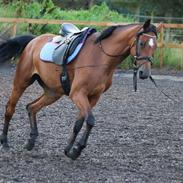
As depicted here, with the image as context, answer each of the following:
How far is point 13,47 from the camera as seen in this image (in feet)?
27.5

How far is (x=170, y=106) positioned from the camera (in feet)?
40.2

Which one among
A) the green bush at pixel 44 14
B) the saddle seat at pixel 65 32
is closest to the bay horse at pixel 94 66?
the saddle seat at pixel 65 32

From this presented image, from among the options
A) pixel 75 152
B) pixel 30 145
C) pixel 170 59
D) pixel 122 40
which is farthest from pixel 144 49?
pixel 170 59

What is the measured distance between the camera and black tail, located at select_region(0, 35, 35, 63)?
8.31 m

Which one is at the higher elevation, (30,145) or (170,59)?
(30,145)

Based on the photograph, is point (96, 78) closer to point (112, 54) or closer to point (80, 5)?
point (112, 54)

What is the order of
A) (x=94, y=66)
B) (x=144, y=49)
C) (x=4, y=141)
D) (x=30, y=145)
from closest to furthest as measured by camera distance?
(x=144, y=49) → (x=94, y=66) → (x=30, y=145) → (x=4, y=141)

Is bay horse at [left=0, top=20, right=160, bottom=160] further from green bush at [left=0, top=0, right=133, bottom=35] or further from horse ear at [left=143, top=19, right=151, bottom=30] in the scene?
green bush at [left=0, top=0, right=133, bottom=35]

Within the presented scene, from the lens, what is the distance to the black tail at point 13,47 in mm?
8312

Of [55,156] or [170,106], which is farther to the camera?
[170,106]

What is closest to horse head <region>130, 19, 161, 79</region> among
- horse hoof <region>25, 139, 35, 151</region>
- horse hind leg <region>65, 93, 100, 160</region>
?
horse hind leg <region>65, 93, 100, 160</region>

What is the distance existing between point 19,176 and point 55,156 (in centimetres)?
112

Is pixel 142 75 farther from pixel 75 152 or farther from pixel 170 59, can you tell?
pixel 170 59

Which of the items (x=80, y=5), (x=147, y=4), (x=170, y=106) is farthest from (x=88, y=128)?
(x=80, y=5)
